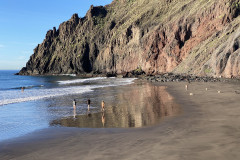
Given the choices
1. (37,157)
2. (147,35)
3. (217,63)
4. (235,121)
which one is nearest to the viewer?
(37,157)

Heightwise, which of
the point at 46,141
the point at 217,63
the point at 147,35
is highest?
the point at 147,35

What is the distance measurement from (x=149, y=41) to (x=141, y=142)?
285 ft

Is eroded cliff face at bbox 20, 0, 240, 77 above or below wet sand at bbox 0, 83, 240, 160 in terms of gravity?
above

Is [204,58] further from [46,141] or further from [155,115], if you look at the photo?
Result: [46,141]

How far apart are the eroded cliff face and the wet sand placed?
4030cm

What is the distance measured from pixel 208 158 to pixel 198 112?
11473 millimetres

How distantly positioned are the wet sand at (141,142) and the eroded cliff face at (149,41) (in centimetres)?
4030

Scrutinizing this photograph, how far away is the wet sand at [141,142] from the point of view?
35.9 feet

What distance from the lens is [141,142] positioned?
13.0 metres

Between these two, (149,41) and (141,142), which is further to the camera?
(149,41)

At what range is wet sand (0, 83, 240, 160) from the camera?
431 inches

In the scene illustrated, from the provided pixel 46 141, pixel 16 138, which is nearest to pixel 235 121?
pixel 46 141

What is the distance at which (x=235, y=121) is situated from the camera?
54.5 feet

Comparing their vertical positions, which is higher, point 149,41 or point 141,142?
point 149,41
